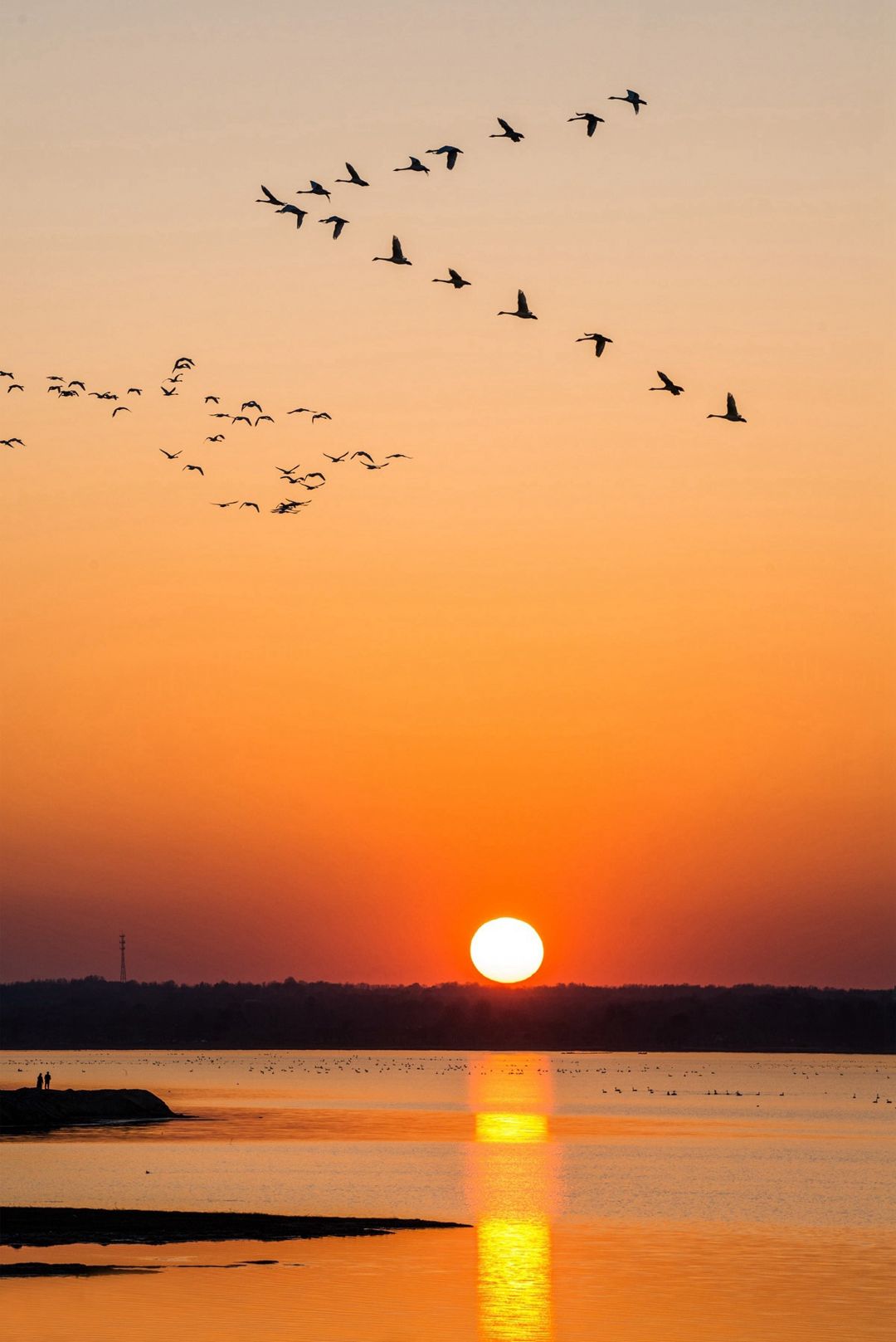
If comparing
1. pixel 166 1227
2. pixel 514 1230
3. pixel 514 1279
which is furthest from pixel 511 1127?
pixel 514 1279

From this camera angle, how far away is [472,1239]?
212 feet

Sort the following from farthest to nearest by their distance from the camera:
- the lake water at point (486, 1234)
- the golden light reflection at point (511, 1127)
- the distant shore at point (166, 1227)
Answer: the golden light reflection at point (511, 1127) < the distant shore at point (166, 1227) < the lake water at point (486, 1234)

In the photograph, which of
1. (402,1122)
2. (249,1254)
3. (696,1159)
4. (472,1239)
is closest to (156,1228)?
(249,1254)

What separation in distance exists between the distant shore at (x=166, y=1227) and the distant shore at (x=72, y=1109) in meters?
45.1

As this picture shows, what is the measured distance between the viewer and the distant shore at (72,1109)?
10975cm

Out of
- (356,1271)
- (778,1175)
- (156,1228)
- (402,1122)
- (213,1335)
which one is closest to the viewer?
(213,1335)

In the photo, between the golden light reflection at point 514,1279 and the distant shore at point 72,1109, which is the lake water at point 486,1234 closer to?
the golden light reflection at point 514,1279

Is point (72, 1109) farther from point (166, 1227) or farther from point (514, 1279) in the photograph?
point (514, 1279)

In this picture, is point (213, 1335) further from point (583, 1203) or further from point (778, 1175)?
point (778, 1175)

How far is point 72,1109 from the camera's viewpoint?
388 feet

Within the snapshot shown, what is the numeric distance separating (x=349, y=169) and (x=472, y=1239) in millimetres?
34557

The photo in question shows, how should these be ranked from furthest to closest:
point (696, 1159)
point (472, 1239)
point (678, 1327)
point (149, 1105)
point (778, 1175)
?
1. point (149, 1105)
2. point (696, 1159)
3. point (778, 1175)
4. point (472, 1239)
5. point (678, 1327)

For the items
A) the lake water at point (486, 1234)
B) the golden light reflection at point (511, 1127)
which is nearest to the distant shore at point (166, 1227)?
the lake water at point (486, 1234)

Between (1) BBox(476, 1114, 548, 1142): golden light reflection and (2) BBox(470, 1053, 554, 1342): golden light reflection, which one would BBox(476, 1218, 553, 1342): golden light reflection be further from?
(1) BBox(476, 1114, 548, 1142): golden light reflection
